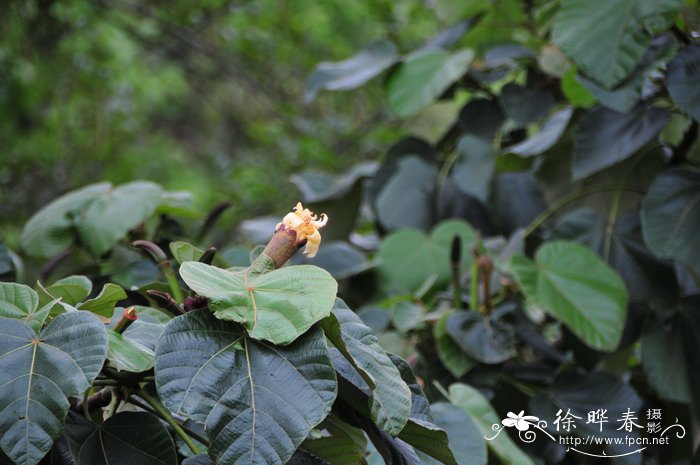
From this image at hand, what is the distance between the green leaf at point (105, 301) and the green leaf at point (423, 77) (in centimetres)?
107

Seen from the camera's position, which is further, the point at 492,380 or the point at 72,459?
the point at 492,380

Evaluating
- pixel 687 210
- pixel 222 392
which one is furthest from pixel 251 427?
pixel 687 210

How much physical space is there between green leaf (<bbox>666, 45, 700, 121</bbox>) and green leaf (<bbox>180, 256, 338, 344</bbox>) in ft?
2.76

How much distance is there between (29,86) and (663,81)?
2413 millimetres

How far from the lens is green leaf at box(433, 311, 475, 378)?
121 cm

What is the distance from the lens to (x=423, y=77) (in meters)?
1.63

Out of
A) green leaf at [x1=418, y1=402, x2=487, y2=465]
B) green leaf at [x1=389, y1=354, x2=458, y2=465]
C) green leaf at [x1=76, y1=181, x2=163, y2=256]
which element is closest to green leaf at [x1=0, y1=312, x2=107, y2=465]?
green leaf at [x1=389, y1=354, x2=458, y2=465]

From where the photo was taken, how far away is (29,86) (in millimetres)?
2881

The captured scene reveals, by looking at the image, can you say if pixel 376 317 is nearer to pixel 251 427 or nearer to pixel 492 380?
pixel 492 380

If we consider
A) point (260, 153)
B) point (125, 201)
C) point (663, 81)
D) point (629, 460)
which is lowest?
point (260, 153)

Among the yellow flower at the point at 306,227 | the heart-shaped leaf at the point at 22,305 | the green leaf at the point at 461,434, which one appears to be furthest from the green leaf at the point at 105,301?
the green leaf at the point at 461,434

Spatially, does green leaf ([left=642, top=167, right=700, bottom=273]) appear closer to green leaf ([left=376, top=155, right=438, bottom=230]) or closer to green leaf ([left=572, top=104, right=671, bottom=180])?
green leaf ([left=572, top=104, right=671, bottom=180])

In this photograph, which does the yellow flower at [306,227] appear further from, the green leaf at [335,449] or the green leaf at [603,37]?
the green leaf at [603,37]

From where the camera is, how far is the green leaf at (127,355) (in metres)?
0.56
